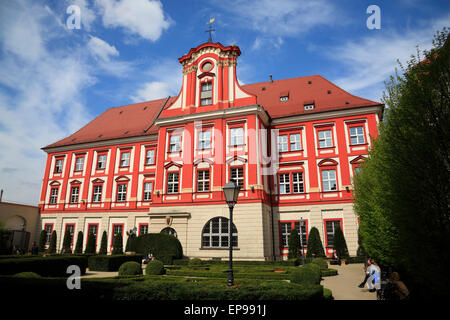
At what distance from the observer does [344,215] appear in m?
24.5

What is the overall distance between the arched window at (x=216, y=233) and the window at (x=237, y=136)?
7.11 m

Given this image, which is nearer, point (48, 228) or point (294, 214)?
point (294, 214)

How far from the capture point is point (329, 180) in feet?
85.1

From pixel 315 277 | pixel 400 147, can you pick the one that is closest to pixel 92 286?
pixel 315 277

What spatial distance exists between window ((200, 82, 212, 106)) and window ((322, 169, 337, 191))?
13.3m

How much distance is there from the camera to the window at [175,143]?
27.6 meters

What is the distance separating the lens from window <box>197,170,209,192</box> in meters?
25.7

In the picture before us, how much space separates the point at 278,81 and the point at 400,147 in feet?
91.5

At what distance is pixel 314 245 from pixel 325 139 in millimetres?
10087

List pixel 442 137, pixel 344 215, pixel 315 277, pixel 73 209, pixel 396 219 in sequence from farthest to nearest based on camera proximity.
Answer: pixel 73 209 < pixel 344 215 < pixel 315 277 < pixel 396 219 < pixel 442 137

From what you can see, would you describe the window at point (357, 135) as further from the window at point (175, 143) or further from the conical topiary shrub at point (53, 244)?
the conical topiary shrub at point (53, 244)

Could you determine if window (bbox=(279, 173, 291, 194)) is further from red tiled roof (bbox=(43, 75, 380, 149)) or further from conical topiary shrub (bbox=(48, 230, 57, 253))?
conical topiary shrub (bbox=(48, 230, 57, 253))

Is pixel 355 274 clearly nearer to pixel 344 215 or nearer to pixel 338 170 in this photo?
pixel 344 215

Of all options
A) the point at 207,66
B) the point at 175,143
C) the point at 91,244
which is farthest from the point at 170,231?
the point at 207,66
